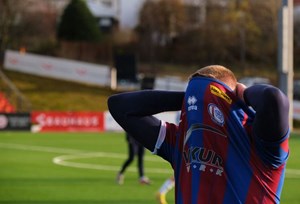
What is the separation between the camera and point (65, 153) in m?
24.0

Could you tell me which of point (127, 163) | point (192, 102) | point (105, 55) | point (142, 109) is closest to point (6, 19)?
point (105, 55)

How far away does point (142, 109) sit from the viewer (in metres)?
4.22

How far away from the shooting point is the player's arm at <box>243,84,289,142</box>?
3.39 m

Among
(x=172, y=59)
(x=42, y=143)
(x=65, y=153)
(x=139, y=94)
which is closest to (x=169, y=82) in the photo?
(x=172, y=59)

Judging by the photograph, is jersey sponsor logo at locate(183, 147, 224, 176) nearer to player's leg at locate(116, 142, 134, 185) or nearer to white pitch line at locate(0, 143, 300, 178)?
player's leg at locate(116, 142, 134, 185)

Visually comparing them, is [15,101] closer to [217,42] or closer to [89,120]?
[89,120]

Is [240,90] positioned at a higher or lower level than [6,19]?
higher

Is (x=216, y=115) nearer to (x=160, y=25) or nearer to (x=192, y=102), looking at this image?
(x=192, y=102)

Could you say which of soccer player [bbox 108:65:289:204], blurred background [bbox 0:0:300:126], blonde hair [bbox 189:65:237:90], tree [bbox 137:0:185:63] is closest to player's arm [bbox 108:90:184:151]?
soccer player [bbox 108:65:289:204]

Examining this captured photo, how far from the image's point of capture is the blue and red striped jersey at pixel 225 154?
146 inches

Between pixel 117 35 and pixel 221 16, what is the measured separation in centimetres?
1122

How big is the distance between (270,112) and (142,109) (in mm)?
1011

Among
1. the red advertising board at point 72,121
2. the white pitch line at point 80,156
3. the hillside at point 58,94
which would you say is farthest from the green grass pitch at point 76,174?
the hillside at point 58,94

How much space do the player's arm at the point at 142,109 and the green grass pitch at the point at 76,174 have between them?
8681mm
